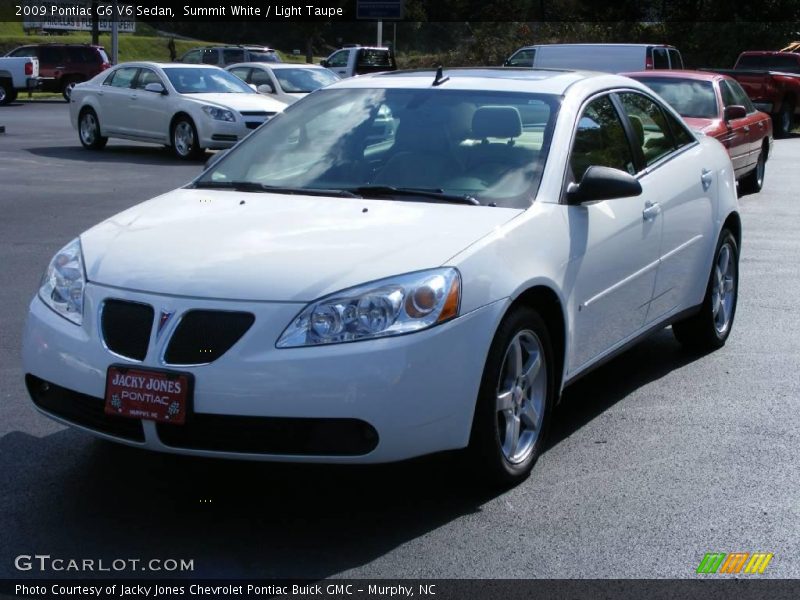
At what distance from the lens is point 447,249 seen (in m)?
4.36

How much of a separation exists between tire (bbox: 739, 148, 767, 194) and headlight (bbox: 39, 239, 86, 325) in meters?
12.6

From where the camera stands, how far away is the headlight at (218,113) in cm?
1925

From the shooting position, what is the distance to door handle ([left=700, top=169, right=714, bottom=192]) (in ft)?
21.7

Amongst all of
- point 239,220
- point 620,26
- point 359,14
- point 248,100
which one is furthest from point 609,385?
point 359,14

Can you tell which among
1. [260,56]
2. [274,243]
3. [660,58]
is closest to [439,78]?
[274,243]

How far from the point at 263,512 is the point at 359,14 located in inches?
1870

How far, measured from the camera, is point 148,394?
13.3 feet

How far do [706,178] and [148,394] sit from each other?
3.75m

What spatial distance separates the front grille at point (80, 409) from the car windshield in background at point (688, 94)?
34.9 ft

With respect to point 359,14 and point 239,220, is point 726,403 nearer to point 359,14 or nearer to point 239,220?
point 239,220

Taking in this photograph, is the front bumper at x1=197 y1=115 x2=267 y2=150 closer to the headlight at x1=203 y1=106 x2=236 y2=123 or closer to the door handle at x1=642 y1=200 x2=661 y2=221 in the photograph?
the headlight at x1=203 y1=106 x2=236 y2=123

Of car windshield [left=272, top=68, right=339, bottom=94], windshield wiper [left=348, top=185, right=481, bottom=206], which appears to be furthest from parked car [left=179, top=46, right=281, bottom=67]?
windshield wiper [left=348, top=185, right=481, bottom=206]

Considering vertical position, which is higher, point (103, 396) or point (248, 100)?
point (103, 396)

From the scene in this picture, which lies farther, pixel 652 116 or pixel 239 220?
pixel 652 116
